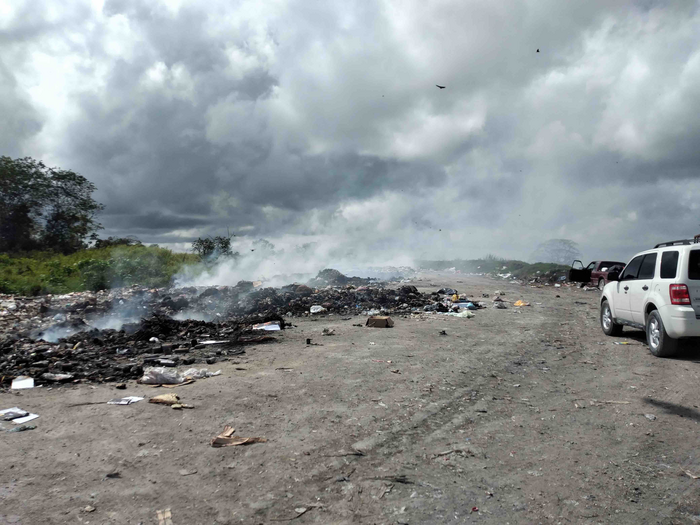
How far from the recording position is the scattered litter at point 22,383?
18.2 feet

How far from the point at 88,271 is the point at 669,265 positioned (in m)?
23.1

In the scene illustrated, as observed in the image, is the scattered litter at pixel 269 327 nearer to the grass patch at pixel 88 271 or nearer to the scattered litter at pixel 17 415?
the scattered litter at pixel 17 415

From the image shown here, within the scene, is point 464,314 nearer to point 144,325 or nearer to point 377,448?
point 144,325

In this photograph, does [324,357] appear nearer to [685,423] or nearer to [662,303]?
[685,423]

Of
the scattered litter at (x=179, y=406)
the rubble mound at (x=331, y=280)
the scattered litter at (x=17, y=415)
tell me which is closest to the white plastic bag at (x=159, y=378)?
the scattered litter at (x=179, y=406)

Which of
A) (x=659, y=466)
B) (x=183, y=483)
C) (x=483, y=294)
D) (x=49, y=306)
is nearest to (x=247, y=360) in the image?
(x=183, y=483)

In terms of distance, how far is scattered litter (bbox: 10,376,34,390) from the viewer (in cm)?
556

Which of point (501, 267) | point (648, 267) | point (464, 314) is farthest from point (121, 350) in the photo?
point (501, 267)

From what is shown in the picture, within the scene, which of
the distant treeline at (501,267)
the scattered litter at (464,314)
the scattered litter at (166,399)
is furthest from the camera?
the distant treeline at (501,267)

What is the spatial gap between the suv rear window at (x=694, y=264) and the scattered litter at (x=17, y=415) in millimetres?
9210

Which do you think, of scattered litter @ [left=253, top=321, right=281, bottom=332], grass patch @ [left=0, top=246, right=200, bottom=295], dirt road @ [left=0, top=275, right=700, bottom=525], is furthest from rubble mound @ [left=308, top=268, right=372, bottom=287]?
dirt road @ [left=0, top=275, right=700, bottom=525]

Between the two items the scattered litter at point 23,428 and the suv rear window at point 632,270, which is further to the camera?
the suv rear window at point 632,270

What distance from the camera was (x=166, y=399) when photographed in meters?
4.81

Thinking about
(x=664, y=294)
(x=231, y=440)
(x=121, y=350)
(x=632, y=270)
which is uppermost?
(x=632, y=270)
